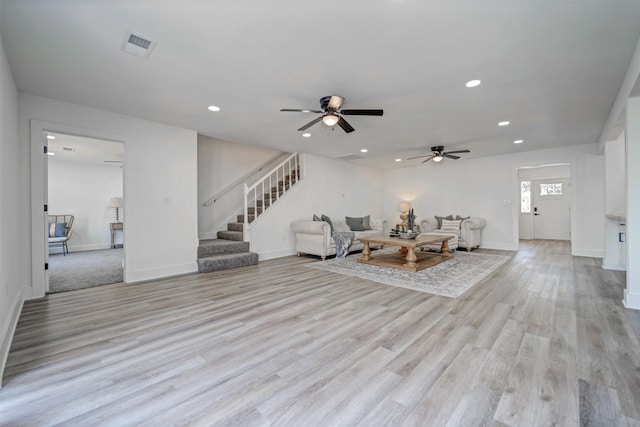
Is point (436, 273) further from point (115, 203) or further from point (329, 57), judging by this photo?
point (115, 203)

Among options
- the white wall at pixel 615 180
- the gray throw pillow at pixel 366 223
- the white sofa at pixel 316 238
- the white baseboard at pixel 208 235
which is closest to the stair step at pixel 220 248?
the white baseboard at pixel 208 235

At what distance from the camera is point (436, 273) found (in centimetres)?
426

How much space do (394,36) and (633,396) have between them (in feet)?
9.44

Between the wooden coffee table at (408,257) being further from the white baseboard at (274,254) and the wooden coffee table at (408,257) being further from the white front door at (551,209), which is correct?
the white front door at (551,209)

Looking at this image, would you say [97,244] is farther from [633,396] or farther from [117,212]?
[633,396]

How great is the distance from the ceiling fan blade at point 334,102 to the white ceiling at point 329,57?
12cm

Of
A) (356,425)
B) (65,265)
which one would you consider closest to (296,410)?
(356,425)

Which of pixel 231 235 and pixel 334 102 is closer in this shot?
pixel 334 102

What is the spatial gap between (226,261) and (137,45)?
3.53 m

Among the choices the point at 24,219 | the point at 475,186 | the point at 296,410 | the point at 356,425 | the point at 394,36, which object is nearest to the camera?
the point at 356,425

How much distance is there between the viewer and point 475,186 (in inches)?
297

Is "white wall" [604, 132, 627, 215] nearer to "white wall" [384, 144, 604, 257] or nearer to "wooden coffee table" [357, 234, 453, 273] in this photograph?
"white wall" [384, 144, 604, 257]

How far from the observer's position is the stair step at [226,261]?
4734 millimetres

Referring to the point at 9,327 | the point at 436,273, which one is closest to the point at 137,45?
the point at 9,327
